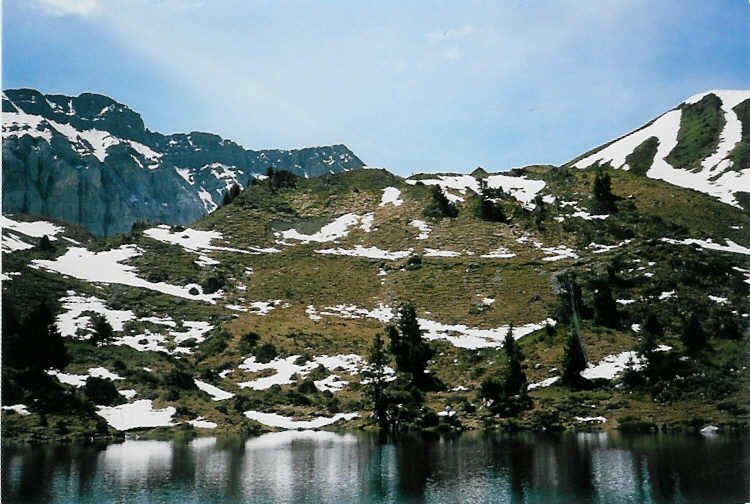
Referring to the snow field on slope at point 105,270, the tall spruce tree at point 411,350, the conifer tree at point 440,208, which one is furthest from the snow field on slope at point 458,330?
the conifer tree at point 440,208

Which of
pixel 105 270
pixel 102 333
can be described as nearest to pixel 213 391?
pixel 102 333

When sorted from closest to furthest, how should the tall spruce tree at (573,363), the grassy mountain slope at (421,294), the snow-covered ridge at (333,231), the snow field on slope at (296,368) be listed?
the grassy mountain slope at (421,294) < the tall spruce tree at (573,363) < the snow field on slope at (296,368) < the snow-covered ridge at (333,231)

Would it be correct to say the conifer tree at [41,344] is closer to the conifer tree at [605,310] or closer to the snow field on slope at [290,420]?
the snow field on slope at [290,420]

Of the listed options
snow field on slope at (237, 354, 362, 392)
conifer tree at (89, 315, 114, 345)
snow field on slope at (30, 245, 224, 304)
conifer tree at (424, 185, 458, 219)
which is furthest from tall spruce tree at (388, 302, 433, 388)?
conifer tree at (424, 185, 458, 219)

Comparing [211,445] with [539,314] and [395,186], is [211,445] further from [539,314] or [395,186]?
[395,186]

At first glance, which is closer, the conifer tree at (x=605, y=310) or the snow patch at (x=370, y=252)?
the conifer tree at (x=605, y=310)

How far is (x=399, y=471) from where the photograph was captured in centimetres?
Result: 5131

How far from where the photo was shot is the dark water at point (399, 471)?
42.4 metres

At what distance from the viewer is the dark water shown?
4244 cm

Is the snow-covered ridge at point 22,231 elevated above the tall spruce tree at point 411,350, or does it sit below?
above

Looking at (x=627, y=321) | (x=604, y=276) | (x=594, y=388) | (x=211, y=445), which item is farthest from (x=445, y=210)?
A: (x=211, y=445)

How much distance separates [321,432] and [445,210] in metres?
89.5

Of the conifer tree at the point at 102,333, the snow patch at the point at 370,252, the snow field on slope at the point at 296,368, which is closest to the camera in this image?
the snow field on slope at the point at 296,368

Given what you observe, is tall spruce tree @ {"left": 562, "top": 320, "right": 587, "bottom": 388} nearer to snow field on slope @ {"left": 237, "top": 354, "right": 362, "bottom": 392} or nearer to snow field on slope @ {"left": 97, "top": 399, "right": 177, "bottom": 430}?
snow field on slope @ {"left": 237, "top": 354, "right": 362, "bottom": 392}
